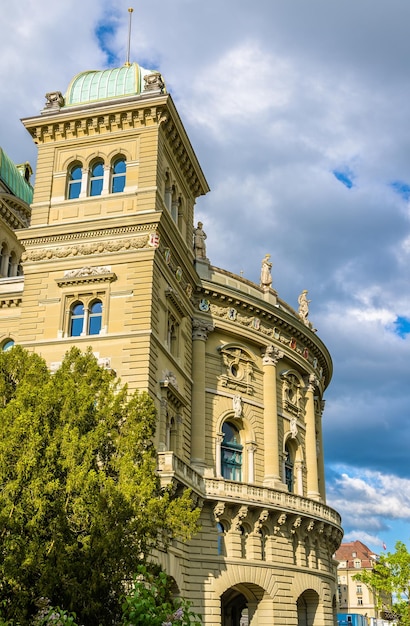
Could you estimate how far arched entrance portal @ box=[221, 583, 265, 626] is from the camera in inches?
1662

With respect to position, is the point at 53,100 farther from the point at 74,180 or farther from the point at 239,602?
the point at 239,602

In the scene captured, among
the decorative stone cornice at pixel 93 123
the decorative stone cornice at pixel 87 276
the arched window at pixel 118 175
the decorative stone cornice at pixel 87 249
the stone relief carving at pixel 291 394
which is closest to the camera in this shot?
the decorative stone cornice at pixel 87 276

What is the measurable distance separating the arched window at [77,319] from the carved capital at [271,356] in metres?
14.4

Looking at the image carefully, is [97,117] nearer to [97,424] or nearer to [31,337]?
[31,337]

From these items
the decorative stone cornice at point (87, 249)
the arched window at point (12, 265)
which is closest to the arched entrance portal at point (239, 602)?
the decorative stone cornice at point (87, 249)

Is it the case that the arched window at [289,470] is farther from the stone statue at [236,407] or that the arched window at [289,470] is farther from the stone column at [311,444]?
the stone statue at [236,407]

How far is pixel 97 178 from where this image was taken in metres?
40.6

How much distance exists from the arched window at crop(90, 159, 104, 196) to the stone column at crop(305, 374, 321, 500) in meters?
20.6

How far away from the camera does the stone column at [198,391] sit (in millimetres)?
41469

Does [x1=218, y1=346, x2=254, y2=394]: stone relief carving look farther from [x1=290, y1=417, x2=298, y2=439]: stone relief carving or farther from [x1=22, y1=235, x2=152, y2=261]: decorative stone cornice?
[x1=22, y1=235, x2=152, y2=261]: decorative stone cornice

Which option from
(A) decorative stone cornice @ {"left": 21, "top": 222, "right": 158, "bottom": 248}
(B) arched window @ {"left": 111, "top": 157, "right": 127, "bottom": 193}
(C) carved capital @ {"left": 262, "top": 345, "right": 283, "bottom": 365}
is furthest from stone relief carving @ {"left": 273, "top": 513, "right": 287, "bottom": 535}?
(B) arched window @ {"left": 111, "top": 157, "right": 127, "bottom": 193}

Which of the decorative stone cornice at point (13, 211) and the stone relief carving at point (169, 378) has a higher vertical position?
the decorative stone cornice at point (13, 211)

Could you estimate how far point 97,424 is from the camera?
960 inches

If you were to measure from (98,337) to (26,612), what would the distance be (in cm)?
1709
